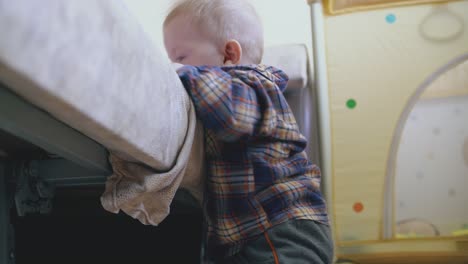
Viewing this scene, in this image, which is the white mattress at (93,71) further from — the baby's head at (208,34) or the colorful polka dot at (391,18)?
the colorful polka dot at (391,18)

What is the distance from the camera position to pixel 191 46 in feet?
2.55

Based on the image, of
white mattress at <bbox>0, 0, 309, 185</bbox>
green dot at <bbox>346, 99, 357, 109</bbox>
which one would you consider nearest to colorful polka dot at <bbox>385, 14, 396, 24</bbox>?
green dot at <bbox>346, 99, 357, 109</bbox>

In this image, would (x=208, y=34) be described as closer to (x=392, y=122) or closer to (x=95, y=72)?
(x=95, y=72)

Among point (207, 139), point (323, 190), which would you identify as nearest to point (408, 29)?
point (323, 190)

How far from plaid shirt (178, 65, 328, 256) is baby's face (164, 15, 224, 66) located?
13 cm

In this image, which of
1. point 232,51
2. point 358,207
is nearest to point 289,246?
point 232,51

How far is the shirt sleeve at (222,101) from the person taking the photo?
A: 0.53 m

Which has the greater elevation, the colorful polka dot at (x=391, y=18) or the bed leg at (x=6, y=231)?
the colorful polka dot at (x=391, y=18)

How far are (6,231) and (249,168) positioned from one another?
397mm

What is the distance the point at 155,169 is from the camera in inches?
18.5

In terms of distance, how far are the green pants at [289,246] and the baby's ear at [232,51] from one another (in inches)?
12.2

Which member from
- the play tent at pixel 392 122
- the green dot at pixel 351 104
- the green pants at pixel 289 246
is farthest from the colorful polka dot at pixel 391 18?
the green pants at pixel 289 246

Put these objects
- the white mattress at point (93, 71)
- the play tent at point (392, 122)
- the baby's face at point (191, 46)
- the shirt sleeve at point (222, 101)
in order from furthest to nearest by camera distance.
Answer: the play tent at point (392, 122)
the baby's face at point (191, 46)
the shirt sleeve at point (222, 101)
the white mattress at point (93, 71)

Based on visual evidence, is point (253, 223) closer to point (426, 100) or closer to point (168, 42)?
point (168, 42)
